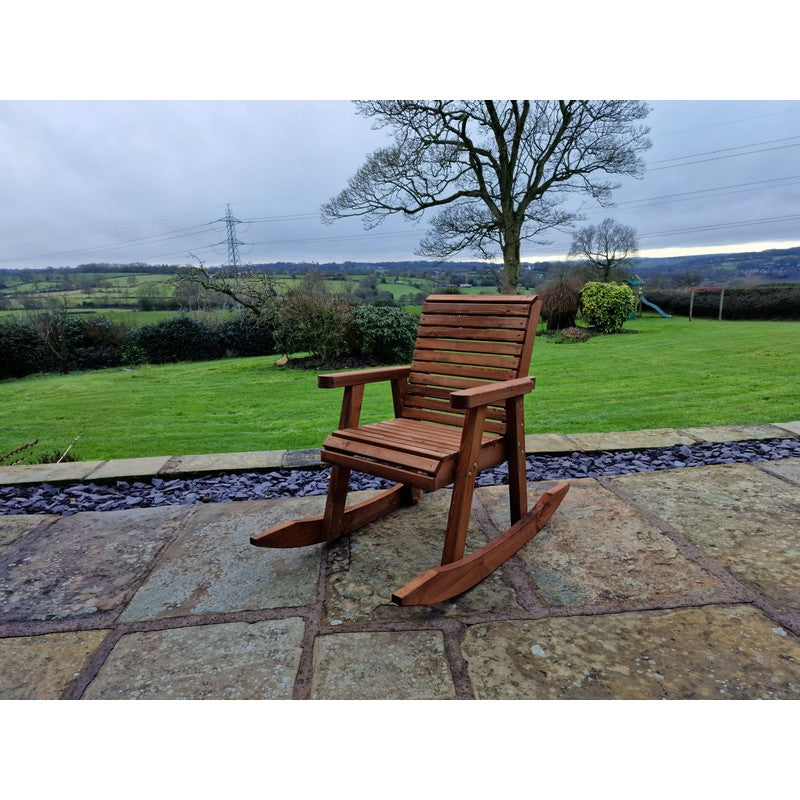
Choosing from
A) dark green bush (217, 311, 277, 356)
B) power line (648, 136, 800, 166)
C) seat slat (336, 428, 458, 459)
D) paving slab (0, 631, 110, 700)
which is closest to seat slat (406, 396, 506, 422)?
seat slat (336, 428, 458, 459)

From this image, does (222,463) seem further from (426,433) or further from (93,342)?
(93,342)

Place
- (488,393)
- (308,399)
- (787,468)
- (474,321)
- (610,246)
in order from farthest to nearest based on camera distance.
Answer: (610,246) < (308,399) < (787,468) < (474,321) < (488,393)

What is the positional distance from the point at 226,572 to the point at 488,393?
46.1 inches

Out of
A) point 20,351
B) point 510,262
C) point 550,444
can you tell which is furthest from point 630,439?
point 20,351

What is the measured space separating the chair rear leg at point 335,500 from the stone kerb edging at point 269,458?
3.30ft

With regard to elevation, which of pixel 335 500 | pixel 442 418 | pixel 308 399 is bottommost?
pixel 308 399

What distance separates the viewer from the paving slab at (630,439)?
129 inches

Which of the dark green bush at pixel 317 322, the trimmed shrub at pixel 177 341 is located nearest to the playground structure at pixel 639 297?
the dark green bush at pixel 317 322

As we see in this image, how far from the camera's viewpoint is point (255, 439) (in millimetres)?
4105

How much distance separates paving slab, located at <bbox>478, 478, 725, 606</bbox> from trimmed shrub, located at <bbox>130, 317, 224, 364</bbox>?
868 cm

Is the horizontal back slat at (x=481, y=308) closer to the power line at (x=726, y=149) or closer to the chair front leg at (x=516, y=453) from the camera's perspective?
the chair front leg at (x=516, y=453)

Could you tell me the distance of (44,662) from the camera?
1531 millimetres

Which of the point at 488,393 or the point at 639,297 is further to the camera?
the point at 639,297

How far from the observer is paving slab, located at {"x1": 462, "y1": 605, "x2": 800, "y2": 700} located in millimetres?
1356
